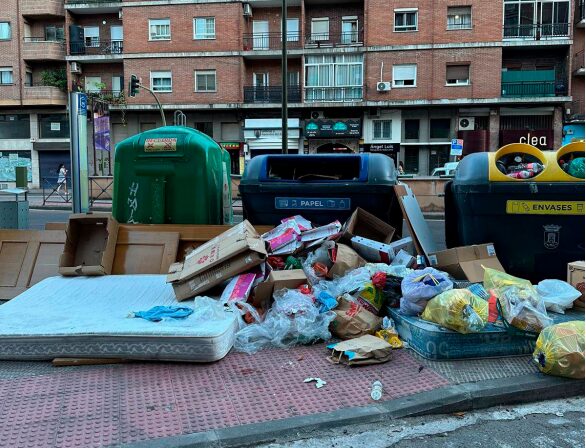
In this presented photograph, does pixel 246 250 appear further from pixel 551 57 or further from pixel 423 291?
pixel 551 57

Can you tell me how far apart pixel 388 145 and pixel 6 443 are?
1092 inches

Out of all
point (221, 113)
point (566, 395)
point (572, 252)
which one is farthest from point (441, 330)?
point (221, 113)

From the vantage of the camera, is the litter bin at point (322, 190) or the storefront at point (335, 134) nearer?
the litter bin at point (322, 190)

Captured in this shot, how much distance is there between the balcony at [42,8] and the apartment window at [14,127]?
20.4 ft

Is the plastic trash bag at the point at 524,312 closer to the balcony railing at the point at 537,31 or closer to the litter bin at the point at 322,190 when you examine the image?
the litter bin at the point at 322,190

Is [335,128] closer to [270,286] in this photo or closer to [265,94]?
[265,94]

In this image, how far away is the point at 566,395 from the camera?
314cm

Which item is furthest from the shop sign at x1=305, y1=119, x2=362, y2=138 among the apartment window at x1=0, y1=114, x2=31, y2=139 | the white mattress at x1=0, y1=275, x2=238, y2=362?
the white mattress at x1=0, y1=275, x2=238, y2=362

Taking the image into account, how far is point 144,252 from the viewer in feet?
17.5

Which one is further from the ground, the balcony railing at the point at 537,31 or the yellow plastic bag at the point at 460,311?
the balcony railing at the point at 537,31

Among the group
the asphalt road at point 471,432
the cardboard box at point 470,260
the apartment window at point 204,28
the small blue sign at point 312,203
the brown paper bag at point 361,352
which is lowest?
the asphalt road at point 471,432

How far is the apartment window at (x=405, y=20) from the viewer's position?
2798cm

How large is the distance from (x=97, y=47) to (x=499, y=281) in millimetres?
32835

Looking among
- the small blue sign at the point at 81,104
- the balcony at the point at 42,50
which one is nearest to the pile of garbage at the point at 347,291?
the small blue sign at the point at 81,104
